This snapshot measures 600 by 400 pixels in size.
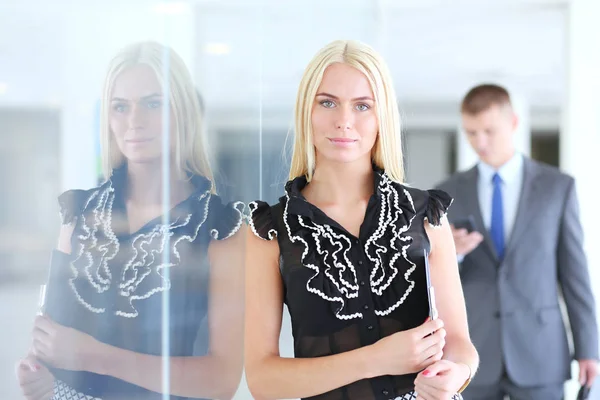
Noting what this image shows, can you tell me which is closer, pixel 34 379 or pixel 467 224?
pixel 34 379

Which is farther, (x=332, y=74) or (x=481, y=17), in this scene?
(x=481, y=17)

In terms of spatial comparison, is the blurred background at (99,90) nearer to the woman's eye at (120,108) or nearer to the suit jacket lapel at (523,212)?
the woman's eye at (120,108)

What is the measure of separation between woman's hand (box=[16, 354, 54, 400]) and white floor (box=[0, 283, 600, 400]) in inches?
0.6

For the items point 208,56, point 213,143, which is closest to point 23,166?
point 213,143

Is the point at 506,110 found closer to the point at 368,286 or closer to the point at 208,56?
the point at 208,56

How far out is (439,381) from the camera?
1564 mm

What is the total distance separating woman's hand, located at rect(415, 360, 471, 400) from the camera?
1565 millimetres

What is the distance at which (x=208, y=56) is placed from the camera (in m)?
2.00

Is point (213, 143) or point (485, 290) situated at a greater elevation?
point (213, 143)

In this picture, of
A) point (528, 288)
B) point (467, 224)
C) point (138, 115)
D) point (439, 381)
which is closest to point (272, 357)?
point (439, 381)

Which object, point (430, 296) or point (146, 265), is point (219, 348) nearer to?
point (146, 265)

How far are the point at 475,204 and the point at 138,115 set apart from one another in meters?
1.87

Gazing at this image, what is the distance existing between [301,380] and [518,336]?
1686 millimetres

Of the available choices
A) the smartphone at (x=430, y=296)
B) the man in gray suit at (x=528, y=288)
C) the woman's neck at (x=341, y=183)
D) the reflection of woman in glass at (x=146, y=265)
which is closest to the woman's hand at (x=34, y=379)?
the reflection of woman in glass at (x=146, y=265)
